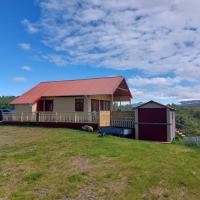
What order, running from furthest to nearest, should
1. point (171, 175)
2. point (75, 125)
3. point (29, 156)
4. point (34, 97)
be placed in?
point (34, 97)
point (75, 125)
point (29, 156)
point (171, 175)

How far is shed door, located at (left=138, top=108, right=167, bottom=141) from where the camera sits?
683 inches

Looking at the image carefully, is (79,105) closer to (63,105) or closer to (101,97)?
(63,105)

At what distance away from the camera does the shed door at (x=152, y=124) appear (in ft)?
56.9

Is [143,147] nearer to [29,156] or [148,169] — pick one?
[148,169]

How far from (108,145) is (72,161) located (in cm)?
335

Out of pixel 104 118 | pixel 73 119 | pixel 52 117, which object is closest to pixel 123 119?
pixel 104 118

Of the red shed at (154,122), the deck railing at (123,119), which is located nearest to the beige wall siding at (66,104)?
the deck railing at (123,119)

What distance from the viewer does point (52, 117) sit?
78.2ft

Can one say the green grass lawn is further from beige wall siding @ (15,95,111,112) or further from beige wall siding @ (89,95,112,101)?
beige wall siding @ (89,95,112,101)

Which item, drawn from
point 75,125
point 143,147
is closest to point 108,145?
point 143,147

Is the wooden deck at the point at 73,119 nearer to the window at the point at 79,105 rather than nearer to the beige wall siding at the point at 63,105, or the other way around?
the beige wall siding at the point at 63,105

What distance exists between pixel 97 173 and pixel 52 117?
50.5ft

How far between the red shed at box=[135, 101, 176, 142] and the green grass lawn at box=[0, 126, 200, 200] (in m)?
4.47

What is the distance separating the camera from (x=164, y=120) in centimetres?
1734
